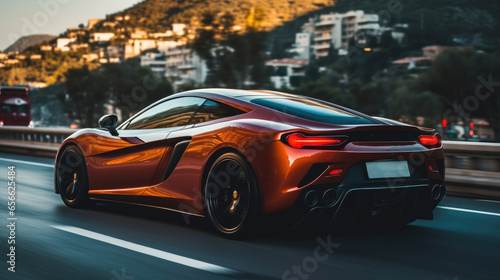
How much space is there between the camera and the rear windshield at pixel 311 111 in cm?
556

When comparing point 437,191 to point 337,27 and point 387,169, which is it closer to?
point 387,169

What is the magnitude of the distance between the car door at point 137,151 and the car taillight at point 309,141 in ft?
4.16

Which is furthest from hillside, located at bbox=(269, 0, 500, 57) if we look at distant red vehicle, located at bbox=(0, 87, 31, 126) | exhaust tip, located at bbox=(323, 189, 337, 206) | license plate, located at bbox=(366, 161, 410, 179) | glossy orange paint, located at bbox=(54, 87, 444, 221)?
exhaust tip, located at bbox=(323, 189, 337, 206)

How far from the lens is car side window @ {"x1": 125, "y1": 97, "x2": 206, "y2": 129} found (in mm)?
6188

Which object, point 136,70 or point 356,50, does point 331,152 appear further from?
point 356,50

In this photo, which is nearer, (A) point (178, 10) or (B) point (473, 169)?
(B) point (473, 169)

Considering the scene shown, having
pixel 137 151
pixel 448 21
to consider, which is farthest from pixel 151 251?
pixel 448 21

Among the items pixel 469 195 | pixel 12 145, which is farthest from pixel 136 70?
pixel 469 195

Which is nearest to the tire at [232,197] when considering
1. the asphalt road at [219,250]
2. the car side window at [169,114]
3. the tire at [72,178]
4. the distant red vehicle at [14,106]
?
the asphalt road at [219,250]

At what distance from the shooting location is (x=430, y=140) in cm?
591

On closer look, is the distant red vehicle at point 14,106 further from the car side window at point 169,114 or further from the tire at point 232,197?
the tire at point 232,197

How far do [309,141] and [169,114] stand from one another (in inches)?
68.2

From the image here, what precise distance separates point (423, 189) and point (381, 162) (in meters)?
0.52

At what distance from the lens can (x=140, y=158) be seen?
251 inches
